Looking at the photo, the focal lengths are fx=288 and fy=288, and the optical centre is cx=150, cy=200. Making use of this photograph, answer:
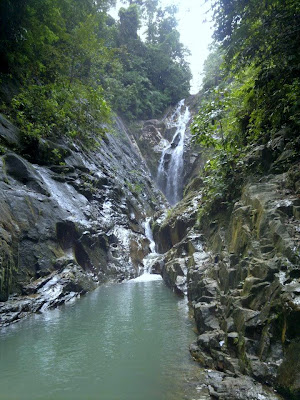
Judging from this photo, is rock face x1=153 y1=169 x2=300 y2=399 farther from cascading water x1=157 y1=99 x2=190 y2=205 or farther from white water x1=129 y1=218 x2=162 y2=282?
cascading water x1=157 y1=99 x2=190 y2=205

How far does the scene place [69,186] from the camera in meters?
13.3

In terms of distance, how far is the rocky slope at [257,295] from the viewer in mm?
3332

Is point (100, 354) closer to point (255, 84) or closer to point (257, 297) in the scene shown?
point (257, 297)

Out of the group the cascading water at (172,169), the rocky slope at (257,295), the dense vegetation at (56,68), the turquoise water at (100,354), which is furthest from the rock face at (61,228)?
the cascading water at (172,169)

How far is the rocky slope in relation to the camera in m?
3.33

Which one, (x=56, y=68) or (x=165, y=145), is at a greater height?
(x=165, y=145)

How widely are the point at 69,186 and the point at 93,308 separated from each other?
676 centimetres

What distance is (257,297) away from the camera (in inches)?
→ 163

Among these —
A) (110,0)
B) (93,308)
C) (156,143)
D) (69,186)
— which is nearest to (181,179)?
(156,143)

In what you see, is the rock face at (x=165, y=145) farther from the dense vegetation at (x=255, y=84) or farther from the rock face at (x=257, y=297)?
the rock face at (x=257, y=297)

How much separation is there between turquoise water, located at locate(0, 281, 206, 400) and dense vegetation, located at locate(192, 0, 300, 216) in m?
3.95

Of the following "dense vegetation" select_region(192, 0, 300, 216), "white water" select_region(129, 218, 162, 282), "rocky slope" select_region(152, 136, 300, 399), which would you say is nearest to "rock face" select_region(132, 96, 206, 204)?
"white water" select_region(129, 218, 162, 282)

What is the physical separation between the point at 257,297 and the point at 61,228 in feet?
26.5

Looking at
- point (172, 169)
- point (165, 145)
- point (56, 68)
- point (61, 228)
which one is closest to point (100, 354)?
point (61, 228)
